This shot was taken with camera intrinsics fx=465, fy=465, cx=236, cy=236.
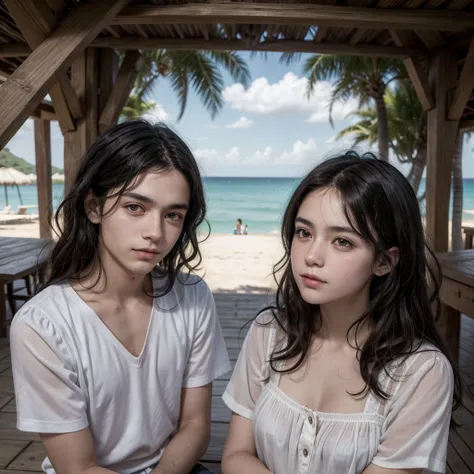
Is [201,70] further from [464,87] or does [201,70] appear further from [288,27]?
[464,87]

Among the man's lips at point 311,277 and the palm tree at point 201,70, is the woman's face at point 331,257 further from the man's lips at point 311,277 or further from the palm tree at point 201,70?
the palm tree at point 201,70

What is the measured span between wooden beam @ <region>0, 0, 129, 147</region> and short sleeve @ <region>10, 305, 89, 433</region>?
1.11 metres

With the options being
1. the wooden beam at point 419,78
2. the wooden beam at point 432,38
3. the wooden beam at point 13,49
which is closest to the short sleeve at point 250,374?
the wooden beam at point 432,38

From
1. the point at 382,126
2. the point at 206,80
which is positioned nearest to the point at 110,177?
the point at 382,126

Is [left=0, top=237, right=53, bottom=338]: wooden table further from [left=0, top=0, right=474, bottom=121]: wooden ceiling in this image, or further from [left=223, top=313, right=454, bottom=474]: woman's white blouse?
[left=223, top=313, right=454, bottom=474]: woman's white blouse

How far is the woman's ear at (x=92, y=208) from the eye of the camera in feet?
4.12

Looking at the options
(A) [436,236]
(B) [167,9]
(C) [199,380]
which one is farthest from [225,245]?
(C) [199,380]

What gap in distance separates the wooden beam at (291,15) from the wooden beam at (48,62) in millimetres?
493

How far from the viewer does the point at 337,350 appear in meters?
1.23

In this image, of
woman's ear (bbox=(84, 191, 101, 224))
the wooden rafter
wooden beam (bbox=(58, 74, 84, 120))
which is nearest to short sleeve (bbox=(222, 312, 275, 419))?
woman's ear (bbox=(84, 191, 101, 224))

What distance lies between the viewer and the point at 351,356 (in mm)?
1206

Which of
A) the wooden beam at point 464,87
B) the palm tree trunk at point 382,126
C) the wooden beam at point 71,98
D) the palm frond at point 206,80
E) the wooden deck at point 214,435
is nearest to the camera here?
the wooden deck at point 214,435

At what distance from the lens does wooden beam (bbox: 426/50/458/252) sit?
4.21m

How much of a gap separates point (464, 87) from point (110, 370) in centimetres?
384
